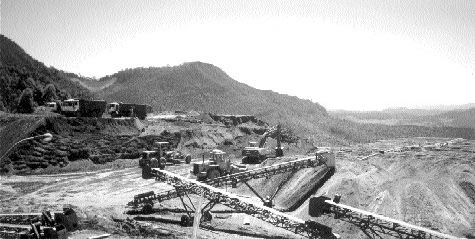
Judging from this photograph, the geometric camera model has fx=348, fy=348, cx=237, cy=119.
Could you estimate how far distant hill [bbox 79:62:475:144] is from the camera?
97.3 metres

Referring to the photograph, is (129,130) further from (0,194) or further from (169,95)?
(169,95)

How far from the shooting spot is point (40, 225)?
1680cm

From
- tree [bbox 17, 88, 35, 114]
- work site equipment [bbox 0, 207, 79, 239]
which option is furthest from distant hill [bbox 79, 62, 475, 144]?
work site equipment [bbox 0, 207, 79, 239]

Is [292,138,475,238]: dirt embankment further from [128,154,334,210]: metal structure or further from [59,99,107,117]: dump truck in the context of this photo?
[59,99,107,117]: dump truck

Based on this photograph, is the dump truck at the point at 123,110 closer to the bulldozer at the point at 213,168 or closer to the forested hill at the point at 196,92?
the bulldozer at the point at 213,168

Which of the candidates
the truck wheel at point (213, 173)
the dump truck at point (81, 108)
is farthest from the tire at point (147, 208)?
the dump truck at point (81, 108)

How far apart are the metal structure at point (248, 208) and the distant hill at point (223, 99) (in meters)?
61.9

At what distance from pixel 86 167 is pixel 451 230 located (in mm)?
36913

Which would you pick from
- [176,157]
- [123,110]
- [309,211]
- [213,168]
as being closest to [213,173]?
[213,168]

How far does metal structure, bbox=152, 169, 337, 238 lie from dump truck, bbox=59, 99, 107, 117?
2672 cm

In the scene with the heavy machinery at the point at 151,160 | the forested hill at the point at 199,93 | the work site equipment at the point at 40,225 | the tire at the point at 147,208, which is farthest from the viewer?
the forested hill at the point at 199,93

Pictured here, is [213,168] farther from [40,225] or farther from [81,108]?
[81,108]

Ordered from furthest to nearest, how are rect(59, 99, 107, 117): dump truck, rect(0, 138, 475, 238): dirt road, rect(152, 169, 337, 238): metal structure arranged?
1. rect(59, 99, 107, 117): dump truck
2. rect(0, 138, 475, 238): dirt road
3. rect(152, 169, 337, 238): metal structure

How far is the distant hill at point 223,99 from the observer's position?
97312 mm
